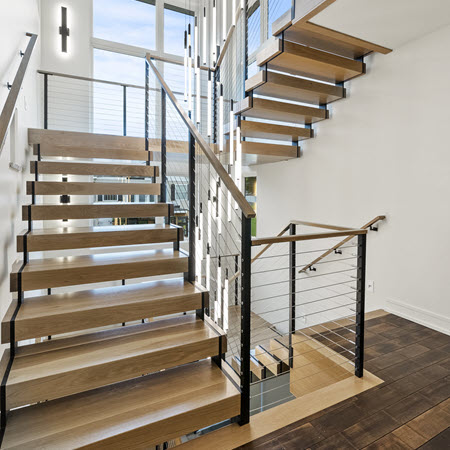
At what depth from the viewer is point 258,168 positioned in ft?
18.7

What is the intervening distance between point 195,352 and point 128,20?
613 cm

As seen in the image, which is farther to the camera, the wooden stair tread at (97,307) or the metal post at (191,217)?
the metal post at (191,217)

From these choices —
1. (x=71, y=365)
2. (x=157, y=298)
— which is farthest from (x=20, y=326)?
(x=157, y=298)

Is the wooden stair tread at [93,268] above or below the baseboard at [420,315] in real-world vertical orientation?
above

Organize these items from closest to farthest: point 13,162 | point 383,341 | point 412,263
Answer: point 13,162 → point 383,341 → point 412,263

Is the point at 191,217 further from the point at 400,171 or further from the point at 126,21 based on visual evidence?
the point at 126,21

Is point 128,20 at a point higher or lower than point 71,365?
higher

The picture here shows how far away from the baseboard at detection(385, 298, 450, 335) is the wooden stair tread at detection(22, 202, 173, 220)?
240 centimetres

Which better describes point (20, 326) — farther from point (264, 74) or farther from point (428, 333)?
point (428, 333)

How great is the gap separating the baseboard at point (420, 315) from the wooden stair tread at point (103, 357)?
6.92 feet

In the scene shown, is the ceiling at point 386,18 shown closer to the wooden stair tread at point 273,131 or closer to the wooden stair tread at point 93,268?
the wooden stair tread at point 273,131

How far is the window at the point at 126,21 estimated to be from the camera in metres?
5.49

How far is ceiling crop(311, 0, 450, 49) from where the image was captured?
2393 millimetres

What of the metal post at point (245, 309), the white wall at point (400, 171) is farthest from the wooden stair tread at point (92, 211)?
the white wall at point (400, 171)
